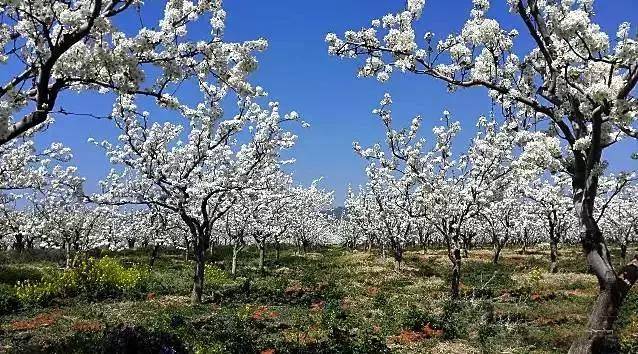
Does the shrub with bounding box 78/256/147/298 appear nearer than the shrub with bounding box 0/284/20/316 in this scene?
No

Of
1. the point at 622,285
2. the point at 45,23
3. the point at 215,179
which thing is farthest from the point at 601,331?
the point at 215,179

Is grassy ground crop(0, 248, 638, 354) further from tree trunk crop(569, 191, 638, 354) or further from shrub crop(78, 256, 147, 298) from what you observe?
tree trunk crop(569, 191, 638, 354)

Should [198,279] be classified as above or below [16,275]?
above

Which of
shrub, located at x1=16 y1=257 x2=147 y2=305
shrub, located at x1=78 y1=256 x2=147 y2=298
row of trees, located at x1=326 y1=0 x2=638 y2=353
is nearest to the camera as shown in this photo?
row of trees, located at x1=326 y1=0 x2=638 y2=353

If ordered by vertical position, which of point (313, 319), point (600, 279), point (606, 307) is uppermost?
point (600, 279)

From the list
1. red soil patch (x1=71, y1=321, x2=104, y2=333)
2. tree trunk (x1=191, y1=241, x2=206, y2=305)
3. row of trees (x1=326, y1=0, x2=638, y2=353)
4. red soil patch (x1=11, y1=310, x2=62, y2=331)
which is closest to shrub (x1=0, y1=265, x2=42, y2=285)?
red soil patch (x1=11, y1=310, x2=62, y2=331)

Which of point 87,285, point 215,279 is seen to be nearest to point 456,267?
point 215,279

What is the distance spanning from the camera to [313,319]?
18.2 m

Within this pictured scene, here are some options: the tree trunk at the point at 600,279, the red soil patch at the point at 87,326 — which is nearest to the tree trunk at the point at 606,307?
the tree trunk at the point at 600,279

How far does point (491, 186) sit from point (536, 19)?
502 inches

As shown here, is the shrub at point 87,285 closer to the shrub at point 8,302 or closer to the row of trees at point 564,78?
the shrub at point 8,302

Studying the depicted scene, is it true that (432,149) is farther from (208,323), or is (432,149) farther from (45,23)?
(45,23)

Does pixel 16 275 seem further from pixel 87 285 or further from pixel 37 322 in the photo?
→ pixel 37 322

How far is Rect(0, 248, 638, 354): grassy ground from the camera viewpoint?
44.4 ft
